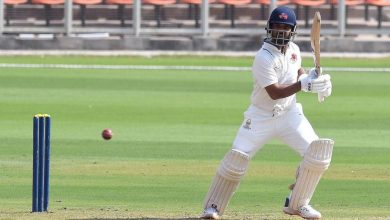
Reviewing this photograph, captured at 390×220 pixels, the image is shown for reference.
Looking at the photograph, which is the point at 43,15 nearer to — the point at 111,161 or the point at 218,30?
the point at 218,30

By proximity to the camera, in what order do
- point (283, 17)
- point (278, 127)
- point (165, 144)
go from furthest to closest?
point (165, 144) < point (278, 127) < point (283, 17)

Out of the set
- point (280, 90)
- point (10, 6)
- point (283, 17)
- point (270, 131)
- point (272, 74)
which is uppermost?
point (283, 17)

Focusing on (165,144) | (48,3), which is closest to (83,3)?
(48,3)

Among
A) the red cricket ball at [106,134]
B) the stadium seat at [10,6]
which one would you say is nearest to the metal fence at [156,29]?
the stadium seat at [10,6]

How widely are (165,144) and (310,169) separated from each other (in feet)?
19.0

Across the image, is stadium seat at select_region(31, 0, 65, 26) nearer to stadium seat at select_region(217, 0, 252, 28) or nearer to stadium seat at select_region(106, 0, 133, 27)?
stadium seat at select_region(106, 0, 133, 27)

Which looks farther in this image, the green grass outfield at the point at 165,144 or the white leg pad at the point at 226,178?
the green grass outfield at the point at 165,144

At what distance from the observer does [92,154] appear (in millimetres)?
13438

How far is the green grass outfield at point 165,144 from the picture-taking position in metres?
10.4

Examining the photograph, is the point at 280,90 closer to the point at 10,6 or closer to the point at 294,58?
the point at 294,58

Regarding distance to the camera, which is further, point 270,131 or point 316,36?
point 270,131

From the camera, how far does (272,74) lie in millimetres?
8664

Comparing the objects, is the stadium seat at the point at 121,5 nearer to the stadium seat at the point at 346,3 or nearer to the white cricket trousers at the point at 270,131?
the stadium seat at the point at 346,3

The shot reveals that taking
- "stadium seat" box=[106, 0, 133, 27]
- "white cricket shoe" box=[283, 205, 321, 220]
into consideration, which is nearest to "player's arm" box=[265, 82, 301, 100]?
"white cricket shoe" box=[283, 205, 321, 220]
